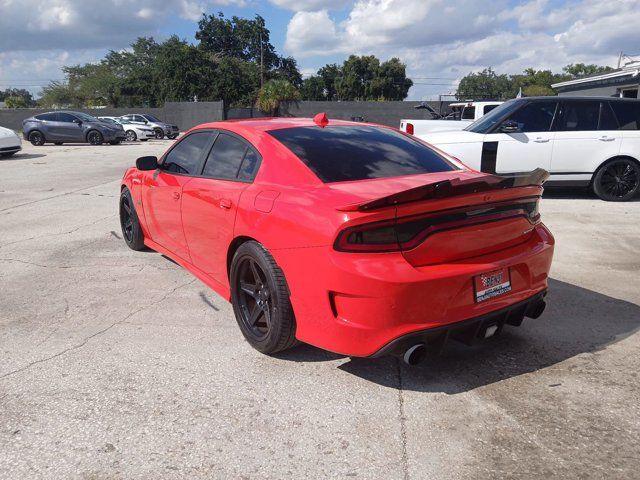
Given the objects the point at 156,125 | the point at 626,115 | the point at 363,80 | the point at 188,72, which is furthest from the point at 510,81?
the point at 626,115

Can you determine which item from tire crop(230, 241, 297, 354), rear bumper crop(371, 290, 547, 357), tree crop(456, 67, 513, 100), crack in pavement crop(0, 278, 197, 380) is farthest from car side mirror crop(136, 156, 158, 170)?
tree crop(456, 67, 513, 100)

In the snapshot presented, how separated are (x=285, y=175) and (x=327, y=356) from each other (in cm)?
122

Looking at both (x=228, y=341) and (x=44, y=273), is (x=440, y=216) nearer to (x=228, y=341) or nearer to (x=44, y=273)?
(x=228, y=341)

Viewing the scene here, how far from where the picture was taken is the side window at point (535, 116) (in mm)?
8812

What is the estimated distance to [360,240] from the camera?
109 inches

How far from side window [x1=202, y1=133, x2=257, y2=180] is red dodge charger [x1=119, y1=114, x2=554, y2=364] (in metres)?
0.01

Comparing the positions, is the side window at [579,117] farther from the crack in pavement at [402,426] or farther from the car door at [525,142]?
the crack in pavement at [402,426]

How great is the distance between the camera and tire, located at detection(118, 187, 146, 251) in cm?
568

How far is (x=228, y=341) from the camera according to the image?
3.72m

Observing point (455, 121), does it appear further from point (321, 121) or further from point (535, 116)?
point (321, 121)

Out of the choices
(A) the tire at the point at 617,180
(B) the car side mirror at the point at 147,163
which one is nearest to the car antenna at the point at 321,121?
(B) the car side mirror at the point at 147,163

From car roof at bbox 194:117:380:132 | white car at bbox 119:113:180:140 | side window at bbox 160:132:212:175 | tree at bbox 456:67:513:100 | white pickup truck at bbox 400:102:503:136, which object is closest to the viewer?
car roof at bbox 194:117:380:132

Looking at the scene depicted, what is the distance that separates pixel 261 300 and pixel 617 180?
7.77m

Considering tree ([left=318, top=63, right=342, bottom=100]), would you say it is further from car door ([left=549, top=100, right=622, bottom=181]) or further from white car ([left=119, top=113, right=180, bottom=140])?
A: car door ([left=549, top=100, right=622, bottom=181])
